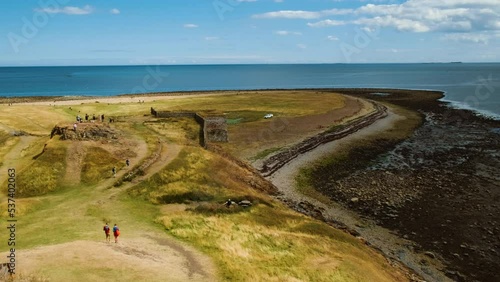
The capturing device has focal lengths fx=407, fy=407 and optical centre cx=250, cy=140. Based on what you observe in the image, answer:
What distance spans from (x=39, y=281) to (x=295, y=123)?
221ft


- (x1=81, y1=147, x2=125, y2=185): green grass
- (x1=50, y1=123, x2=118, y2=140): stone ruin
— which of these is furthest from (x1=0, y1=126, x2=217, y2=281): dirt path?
(x1=50, y1=123, x2=118, y2=140): stone ruin

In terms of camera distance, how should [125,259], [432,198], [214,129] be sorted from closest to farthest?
[125,259] → [432,198] → [214,129]

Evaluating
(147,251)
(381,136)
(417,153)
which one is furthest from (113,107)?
(147,251)

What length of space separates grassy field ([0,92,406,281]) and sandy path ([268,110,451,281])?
7.29 feet

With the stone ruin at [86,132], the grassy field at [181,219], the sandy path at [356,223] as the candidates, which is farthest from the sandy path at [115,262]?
the stone ruin at [86,132]

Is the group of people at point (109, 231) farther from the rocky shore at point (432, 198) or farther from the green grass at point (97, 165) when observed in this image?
the rocky shore at point (432, 198)

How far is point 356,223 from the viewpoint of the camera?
38.6 m

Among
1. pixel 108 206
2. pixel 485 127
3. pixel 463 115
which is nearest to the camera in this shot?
pixel 108 206

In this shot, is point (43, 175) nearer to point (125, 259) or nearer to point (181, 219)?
point (181, 219)

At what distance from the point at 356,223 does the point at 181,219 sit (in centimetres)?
1675

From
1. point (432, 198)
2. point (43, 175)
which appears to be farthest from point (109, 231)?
point (432, 198)

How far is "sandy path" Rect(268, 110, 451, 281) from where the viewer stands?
3120cm

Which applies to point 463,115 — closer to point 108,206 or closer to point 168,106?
point 168,106

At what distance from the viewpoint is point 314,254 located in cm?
2916
